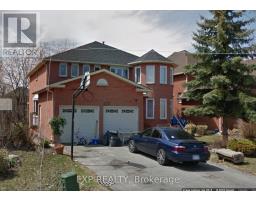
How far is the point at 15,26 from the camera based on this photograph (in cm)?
1559

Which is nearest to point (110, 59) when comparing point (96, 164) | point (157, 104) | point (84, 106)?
point (157, 104)

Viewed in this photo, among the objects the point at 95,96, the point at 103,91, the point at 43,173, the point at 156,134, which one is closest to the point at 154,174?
the point at 156,134

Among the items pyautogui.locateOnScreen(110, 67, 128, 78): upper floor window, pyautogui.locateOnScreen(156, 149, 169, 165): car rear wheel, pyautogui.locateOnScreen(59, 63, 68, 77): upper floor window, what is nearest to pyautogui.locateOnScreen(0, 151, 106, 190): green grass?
pyautogui.locateOnScreen(156, 149, 169, 165): car rear wheel

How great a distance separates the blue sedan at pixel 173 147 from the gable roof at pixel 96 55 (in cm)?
1184

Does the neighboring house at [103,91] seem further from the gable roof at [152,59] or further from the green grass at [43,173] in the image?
the green grass at [43,173]

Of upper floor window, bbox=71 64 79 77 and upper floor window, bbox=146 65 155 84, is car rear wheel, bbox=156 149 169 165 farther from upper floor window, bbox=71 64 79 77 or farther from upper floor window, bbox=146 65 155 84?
upper floor window, bbox=71 64 79 77

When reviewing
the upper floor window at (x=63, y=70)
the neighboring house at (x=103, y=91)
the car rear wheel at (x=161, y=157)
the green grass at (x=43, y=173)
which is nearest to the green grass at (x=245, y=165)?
the car rear wheel at (x=161, y=157)

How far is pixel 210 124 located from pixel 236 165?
14.4m

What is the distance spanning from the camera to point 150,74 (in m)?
25.9

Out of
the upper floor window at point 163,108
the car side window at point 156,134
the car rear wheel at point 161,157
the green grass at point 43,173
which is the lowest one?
the green grass at point 43,173

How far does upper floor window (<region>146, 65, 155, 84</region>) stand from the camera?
25812mm

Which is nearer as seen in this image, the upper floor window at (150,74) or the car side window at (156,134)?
the car side window at (156,134)

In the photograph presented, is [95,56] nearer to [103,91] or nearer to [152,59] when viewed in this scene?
[152,59]

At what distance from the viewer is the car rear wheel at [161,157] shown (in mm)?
13352
